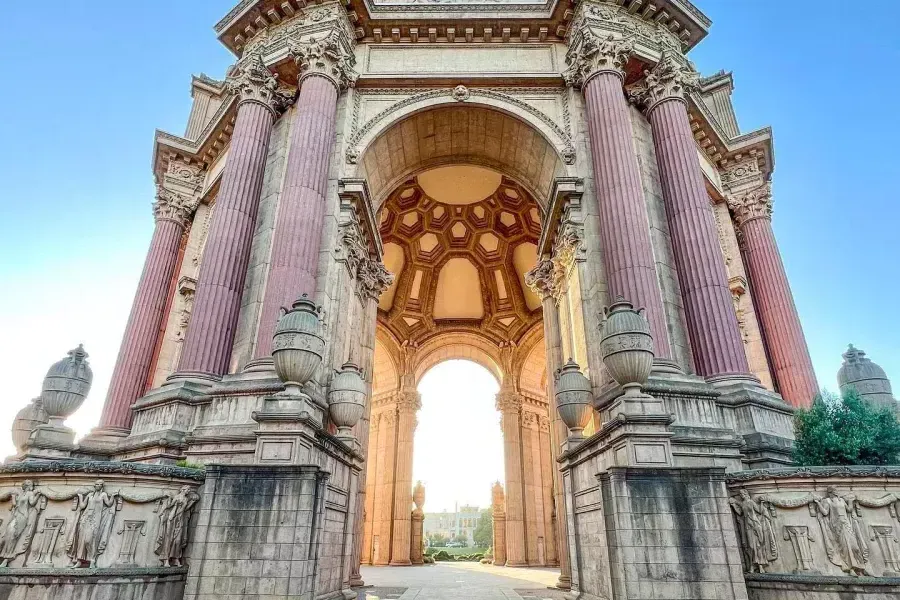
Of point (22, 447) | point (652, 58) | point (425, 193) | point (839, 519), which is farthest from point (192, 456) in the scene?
point (425, 193)

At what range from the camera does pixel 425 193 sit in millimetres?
→ 30656

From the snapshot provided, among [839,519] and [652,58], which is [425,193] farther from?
[839,519]

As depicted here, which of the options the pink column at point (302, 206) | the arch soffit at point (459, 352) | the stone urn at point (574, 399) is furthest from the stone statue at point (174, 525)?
the arch soffit at point (459, 352)

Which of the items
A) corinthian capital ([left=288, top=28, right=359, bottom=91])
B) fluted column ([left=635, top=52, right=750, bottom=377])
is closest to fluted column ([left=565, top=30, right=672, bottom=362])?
fluted column ([left=635, top=52, right=750, bottom=377])

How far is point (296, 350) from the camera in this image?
916 centimetres

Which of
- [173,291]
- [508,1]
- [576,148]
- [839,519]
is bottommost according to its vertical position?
[839,519]

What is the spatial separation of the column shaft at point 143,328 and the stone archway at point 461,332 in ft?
33.0

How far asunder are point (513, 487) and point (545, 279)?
16942 millimetres

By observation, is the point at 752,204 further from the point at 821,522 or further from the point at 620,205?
the point at 821,522

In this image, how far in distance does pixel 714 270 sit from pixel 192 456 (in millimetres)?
12860

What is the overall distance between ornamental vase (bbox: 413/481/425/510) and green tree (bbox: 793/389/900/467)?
2607 centimetres

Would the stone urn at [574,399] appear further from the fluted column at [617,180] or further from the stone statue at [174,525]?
the stone statue at [174,525]

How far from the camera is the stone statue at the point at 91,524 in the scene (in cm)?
722

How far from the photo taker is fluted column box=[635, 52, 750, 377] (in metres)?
12.2
